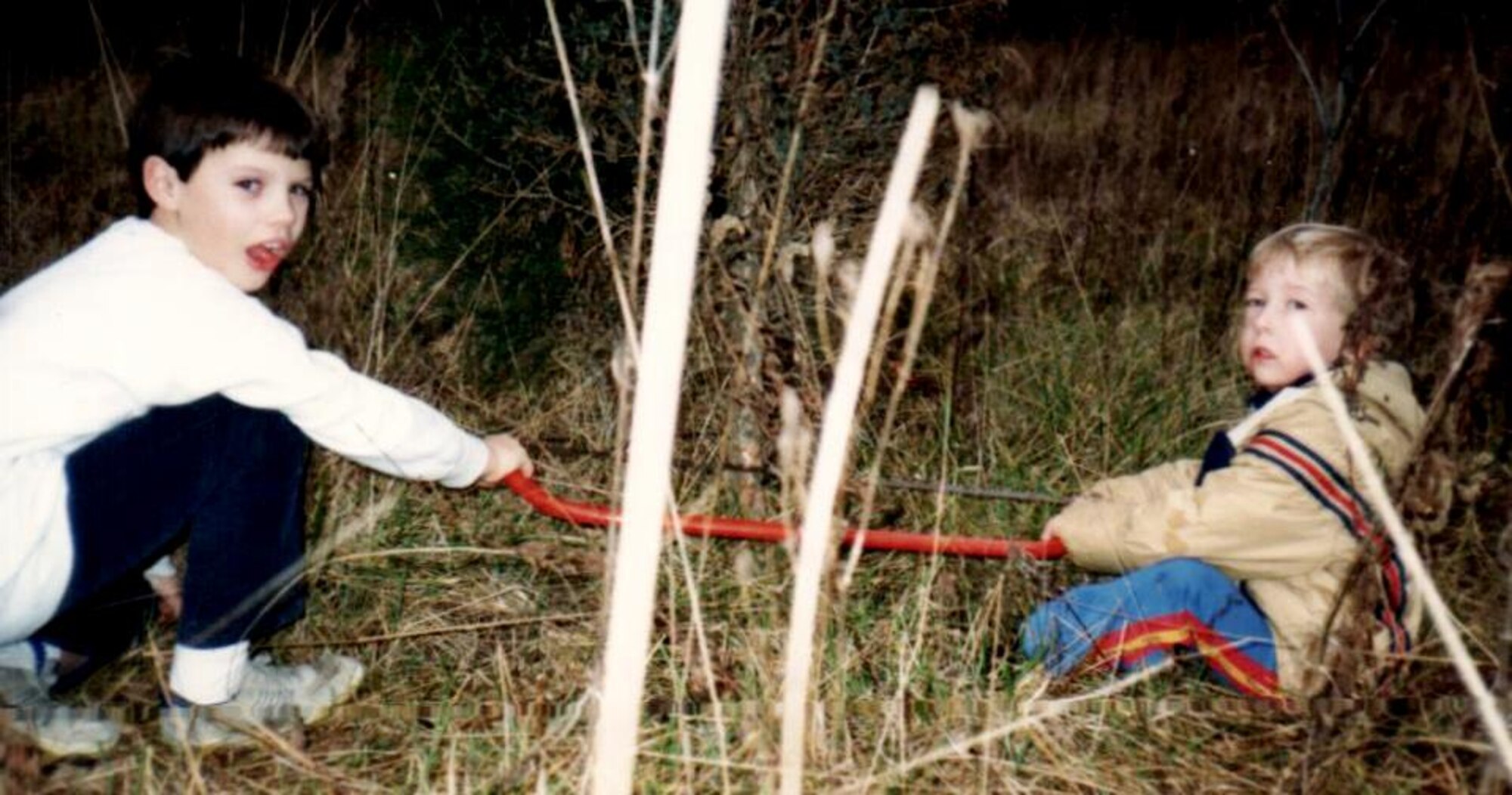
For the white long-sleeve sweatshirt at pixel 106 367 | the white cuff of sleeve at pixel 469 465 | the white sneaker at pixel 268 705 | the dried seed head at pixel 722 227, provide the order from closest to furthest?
the white long-sleeve sweatshirt at pixel 106 367 < the white sneaker at pixel 268 705 < the white cuff of sleeve at pixel 469 465 < the dried seed head at pixel 722 227

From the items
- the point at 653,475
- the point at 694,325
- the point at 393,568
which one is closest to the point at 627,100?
the point at 694,325

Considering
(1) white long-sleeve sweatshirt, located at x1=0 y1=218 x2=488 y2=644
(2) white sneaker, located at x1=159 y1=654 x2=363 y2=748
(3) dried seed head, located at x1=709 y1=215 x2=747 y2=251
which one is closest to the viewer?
(1) white long-sleeve sweatshirt, located at x1=0 y1=218 x2=488 y2=644

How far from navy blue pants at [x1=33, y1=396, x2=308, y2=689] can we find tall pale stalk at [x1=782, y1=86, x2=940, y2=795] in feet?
3.35

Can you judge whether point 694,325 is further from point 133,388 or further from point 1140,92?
point 1140,92

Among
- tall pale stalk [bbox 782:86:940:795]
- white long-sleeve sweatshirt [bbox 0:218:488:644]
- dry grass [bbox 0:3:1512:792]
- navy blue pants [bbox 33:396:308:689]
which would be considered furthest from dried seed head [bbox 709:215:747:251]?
tall pale stalk [bbox 782:86:940:795]

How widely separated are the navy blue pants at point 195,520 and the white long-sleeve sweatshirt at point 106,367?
0.11 ft

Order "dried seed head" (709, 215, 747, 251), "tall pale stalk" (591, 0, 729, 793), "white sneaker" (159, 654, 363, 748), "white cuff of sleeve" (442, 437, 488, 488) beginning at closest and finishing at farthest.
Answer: "tall pale stalk" (591, 0, 729, 793), "white sneaker" (159, 654, 363, 748), "white cuff of sleeve" (442, 437, 488, 488), "dried seed head" (709, 215, 747, 251)

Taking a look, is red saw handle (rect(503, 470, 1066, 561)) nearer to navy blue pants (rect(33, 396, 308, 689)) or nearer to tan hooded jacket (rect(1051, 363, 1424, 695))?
tan hooded jacket (rect(1051, 363, 1424, 695))

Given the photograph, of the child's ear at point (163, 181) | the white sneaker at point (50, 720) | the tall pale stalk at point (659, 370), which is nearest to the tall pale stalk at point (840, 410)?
the tall pale stalk at point (659, 370)

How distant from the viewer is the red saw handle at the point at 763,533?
167 cm

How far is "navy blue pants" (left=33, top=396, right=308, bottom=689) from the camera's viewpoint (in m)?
1.53

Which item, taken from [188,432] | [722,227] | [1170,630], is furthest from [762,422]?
[188,432]

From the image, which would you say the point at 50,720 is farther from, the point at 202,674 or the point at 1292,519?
the point at 1292,519

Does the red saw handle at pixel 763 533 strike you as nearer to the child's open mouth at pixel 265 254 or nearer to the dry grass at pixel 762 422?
the dry grass at pixel 762 422
